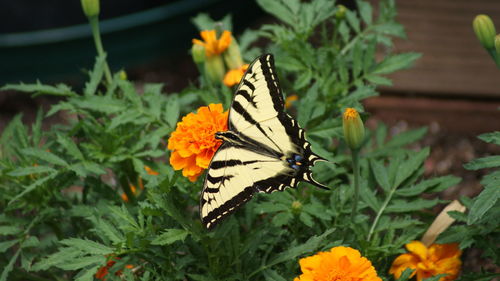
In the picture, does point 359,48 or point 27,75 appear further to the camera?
point 27,75

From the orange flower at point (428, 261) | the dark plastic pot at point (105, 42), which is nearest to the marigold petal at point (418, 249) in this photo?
the orange flower at point (428, 261)

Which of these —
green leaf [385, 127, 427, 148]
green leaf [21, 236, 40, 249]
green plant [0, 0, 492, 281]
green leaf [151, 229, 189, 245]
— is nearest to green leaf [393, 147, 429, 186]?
green plant [0, 0, 492, 281]

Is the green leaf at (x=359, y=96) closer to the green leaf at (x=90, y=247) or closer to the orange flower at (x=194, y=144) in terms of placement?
the orange flower at (x=194, y=144)

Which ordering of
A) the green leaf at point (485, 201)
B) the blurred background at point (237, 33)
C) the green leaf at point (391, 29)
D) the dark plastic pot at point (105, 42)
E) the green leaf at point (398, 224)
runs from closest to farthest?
the green leaf at point (485, 201) < the green leaf at point (398, 224) < the green leaf at point (391, 29) < the blurred background at point (237, 33) < the dark plastic pot at point (105, 42)

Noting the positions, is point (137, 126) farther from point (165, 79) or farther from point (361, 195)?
point (165, 79)

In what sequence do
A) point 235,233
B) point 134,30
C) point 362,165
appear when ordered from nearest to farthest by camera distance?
1. point 235,233
2. point 362,165
3. point 134,30

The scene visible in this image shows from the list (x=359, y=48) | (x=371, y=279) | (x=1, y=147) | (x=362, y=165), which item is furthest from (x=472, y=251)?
(x=1, y=147)

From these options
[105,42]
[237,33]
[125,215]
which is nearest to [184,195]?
[125,215]
